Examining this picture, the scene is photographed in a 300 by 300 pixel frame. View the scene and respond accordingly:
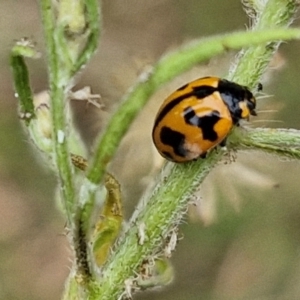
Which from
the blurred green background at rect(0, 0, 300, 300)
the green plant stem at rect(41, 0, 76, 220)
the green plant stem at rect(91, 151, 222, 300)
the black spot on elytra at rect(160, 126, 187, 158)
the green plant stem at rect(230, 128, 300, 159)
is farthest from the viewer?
the blurred green background at rect(0, 0, 300, 300)

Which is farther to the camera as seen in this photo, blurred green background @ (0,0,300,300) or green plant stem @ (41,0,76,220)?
blurred green background @ (0,0,300,300)

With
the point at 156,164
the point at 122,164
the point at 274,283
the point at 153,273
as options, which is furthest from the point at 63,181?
the point at 274,283

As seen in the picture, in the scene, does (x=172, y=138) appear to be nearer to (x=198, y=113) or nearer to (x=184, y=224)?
(x=198, y=113)

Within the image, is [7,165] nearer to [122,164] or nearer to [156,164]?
[122,164]

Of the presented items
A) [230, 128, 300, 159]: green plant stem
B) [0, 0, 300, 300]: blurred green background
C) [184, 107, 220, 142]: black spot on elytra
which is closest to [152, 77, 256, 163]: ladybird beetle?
[184, 107, 220, 142]: black spot on elytra

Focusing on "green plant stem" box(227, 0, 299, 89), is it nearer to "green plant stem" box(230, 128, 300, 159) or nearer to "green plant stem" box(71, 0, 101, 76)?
"green plant stem" box(230, 128, 300, 159)

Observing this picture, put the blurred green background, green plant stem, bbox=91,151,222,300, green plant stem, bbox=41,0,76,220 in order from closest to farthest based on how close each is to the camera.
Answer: green plant stem, bbox=41,0,76,220 → green plant stem, bbox=91,151,222,300 → the blurred green background
